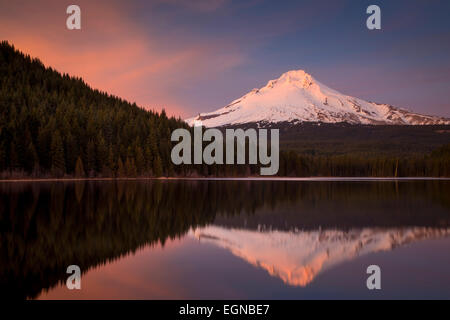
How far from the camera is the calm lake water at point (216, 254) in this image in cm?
1280

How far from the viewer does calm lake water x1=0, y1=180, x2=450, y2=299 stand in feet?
42.0

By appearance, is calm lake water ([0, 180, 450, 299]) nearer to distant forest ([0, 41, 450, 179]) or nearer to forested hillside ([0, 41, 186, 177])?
forested hillside ([0, 41, 186, 177])

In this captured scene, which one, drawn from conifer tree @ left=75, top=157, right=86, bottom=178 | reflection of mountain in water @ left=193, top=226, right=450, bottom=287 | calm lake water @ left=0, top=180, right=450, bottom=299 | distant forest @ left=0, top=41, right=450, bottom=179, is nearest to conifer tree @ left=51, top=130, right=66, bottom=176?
distant forest @ left=0, top=41, right=450, bottom=179

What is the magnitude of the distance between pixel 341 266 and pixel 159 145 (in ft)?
385

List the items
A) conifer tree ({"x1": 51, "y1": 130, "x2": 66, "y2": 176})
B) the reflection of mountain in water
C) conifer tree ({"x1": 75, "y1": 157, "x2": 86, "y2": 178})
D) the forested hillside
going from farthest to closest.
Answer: conifer tree ({"x1": 75, "y1": 157, "x2": 86, "y2": 178}), conifer tree ({"x1": 51, "y1": 130, "x2": 66, "y2": 176}), the forested hillside, the reflection of mountain in water

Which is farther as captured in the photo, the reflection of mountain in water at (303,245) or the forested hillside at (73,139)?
the forested hillside at (73,139)

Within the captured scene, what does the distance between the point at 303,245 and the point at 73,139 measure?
9599cm

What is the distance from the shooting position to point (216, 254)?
18672mm

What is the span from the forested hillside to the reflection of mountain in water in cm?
8412

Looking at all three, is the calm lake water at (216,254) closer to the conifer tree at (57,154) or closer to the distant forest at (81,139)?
the conifer tree at (57,154)

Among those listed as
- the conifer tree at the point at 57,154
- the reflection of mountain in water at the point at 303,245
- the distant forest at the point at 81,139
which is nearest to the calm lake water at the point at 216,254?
the reflection of mountain in water at the point at 303,245

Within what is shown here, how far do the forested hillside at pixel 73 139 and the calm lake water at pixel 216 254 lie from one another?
72.2m

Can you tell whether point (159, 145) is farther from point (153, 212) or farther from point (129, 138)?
point (153, 212)
